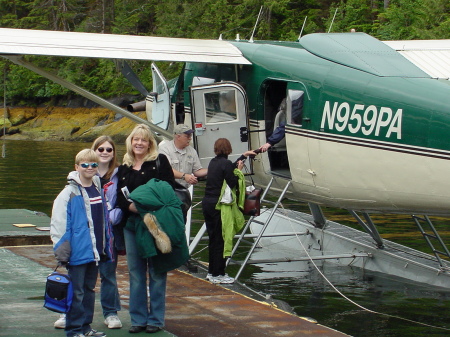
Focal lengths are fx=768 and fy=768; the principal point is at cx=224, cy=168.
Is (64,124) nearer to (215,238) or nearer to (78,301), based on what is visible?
(215,238)

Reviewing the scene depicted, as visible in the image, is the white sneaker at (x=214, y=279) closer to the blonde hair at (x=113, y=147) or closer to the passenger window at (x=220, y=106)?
the passenger window at (x=220, y=106)

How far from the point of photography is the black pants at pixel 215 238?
8781 millimetres

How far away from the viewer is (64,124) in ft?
179

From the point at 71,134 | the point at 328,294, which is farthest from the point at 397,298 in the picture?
the point at 71,134

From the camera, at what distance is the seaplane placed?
25.9ft

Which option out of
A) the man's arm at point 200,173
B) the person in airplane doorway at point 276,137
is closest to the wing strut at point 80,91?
the man's arm at point 200,173

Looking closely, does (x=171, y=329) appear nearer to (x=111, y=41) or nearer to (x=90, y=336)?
(x=90, y=336)

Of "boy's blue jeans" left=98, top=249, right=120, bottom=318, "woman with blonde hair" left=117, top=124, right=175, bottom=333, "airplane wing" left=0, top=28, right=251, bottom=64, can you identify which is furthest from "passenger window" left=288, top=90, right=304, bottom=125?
"boy's blue jeans" left=98, top=249, right=120, bottom=318

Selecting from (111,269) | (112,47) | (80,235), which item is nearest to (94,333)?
(111,269)

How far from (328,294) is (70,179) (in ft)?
16.3

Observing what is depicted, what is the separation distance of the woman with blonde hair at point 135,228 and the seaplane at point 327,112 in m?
2.67

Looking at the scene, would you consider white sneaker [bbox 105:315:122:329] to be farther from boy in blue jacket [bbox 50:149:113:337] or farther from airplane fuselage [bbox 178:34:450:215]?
airplane fuselage [bbox 178:34:450:215]

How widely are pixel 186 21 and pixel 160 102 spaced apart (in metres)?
45.4

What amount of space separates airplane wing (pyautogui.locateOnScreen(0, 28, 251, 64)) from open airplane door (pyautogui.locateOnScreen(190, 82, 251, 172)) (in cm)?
40
